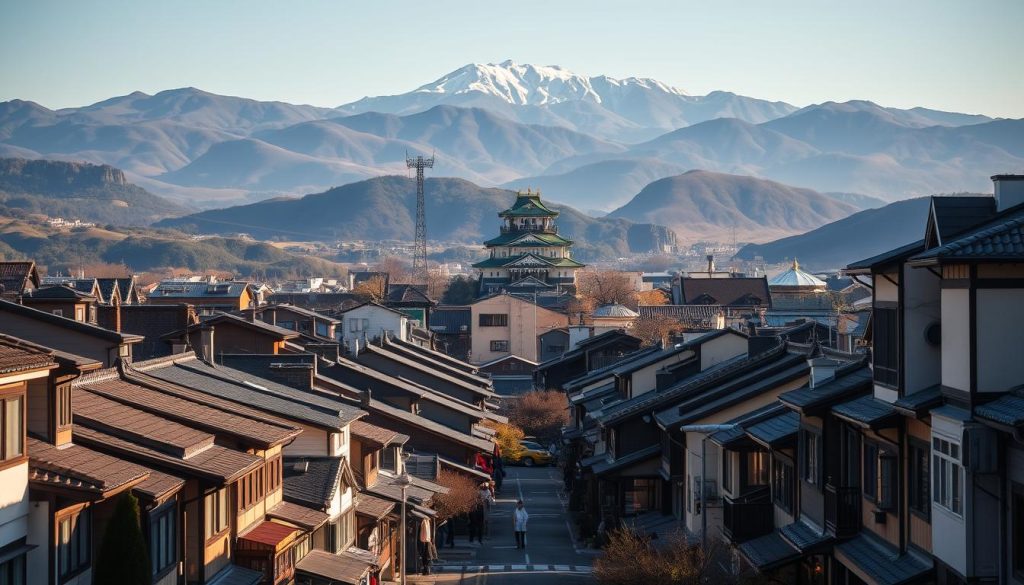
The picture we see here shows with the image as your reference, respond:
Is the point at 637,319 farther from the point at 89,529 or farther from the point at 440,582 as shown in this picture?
the point at 89,529

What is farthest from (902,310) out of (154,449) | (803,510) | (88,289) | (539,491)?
(88,289)

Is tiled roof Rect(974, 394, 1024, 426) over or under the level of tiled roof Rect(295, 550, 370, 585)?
over

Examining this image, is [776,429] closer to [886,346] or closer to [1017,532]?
[886,346]

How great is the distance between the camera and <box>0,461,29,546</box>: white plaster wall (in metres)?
15.0

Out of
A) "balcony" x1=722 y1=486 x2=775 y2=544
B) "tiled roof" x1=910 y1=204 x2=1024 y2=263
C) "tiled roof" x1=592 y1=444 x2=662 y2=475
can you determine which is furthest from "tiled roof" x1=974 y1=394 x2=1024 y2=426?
"tiled roof" x1=592 y1=444 x2=662 y2=475

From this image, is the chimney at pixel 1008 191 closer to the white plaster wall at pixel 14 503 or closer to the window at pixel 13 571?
the white plaster wall at pixel 14 503

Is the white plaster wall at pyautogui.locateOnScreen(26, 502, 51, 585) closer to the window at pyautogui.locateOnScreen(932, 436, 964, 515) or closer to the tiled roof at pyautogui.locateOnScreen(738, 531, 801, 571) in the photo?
the window at pyautogui.locateOnScreen(932, 436, 964, 515)

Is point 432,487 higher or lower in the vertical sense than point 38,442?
lower

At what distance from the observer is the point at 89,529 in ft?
57.4

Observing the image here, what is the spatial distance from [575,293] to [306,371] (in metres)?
98.7

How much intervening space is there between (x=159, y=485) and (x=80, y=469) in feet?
5.64

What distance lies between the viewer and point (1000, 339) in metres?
15.7

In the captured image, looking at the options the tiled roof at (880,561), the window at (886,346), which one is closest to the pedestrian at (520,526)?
the tiled roof at (880,561)

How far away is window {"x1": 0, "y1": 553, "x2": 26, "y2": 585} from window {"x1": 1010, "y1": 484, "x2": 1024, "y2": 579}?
33.5ft
